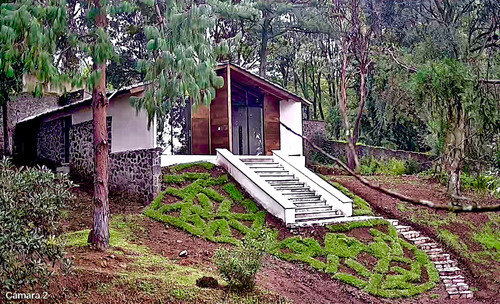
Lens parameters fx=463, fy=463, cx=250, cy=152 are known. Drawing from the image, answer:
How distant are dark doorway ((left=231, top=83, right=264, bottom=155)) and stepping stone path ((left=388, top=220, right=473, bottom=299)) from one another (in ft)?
22.6

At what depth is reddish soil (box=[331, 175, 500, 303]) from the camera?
33.1 ft

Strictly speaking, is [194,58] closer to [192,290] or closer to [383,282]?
[192,290]

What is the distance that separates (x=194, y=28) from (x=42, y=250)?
429cm

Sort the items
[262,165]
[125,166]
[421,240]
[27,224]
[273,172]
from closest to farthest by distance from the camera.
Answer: [27,224], [421,240], [125,166], [273,172], [262,165]

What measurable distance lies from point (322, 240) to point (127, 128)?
7108 millimetres

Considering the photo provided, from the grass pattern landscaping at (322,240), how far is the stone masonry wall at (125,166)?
0.54m

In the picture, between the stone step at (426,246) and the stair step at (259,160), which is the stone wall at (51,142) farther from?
the stone step at (426,246)

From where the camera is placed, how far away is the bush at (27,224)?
14.7 ft

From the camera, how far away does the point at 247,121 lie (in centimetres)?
1762

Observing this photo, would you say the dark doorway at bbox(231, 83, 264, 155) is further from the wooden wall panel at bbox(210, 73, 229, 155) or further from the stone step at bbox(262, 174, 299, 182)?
the stone step at bbox(262, 174, 299, 182)

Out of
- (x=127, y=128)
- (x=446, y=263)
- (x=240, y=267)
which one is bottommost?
(x=446, y=263)

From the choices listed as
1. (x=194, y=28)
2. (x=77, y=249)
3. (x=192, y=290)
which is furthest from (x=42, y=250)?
(x=194, y=28)

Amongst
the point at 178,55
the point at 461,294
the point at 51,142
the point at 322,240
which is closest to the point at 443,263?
the point at 461,294

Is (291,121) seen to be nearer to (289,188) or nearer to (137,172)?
(289,188)
